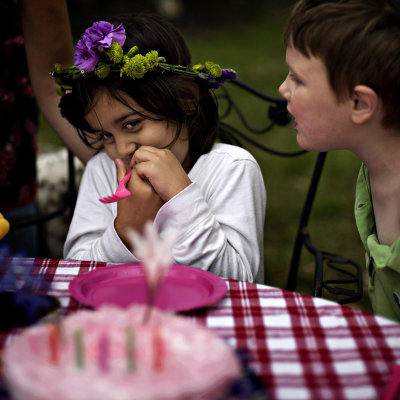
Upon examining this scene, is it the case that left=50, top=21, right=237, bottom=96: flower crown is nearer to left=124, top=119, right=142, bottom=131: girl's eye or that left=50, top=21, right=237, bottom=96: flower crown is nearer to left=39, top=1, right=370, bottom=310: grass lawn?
left=124, top=119, right=142, bottom=131: girl's eye

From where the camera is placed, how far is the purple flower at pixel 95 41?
A: 1.55 metres

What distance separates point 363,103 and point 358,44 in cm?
13

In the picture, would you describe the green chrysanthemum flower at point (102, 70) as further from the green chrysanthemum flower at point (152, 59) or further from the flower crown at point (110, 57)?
the green chrysanthemum flower at point (152, 59)

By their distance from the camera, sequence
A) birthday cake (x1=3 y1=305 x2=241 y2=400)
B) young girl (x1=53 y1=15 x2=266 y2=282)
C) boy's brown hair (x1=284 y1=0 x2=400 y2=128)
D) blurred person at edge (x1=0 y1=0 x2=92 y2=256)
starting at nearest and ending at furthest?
birthday cake (x1=3 y1=305 x2=241 y2=400), boy's brown hair (x1=284 y1=0 x2=400 y2=128), young girl (x1=53 y1=15 x2=266 y2=282), blurred person at edge (x1=0 y1=0 x2=92 y2=256)

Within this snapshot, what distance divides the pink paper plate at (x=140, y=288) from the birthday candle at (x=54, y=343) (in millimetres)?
287

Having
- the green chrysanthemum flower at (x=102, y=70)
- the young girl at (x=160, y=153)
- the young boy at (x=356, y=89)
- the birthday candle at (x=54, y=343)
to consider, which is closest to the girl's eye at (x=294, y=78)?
the young boy at (x=356, y=89)

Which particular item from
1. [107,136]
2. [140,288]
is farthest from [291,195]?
[140,288]

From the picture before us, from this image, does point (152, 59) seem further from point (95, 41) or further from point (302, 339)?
point (302, 339)

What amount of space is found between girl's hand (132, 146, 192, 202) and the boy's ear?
1.60 ft

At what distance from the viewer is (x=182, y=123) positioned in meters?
1.72

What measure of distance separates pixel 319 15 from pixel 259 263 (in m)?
0.70

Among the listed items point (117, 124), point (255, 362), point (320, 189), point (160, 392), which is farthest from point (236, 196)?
point (320, 189)

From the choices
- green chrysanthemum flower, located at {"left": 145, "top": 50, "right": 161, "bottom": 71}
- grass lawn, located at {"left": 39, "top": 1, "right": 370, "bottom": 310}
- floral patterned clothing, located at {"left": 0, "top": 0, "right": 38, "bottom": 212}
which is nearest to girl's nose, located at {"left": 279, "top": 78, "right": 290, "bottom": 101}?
green chrysanthemum flower, located at {"left": 145, "top": 50, "right": 161, "bottom": 71}

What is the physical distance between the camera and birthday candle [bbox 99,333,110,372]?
2.43ft
